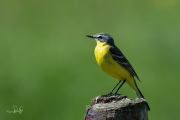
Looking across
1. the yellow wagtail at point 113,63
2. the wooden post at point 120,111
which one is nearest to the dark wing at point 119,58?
the yellow wagtail at point 113,63

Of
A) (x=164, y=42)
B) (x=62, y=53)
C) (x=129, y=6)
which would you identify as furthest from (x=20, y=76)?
(x=129, y=6)

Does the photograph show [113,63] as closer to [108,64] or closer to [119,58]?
[108,64]

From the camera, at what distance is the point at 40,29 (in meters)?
12.8

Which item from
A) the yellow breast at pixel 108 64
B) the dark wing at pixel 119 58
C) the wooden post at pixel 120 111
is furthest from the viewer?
the dark wing at pixel 119 58

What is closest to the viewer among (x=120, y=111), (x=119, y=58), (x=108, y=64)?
(x=120, y=111)

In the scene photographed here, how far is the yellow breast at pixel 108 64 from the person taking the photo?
6.72 m

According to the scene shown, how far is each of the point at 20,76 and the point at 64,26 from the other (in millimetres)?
3582

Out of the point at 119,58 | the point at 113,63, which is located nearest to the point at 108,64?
the point at 113,63

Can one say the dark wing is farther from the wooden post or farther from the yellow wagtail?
the wooden post

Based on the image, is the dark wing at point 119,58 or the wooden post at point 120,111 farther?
the dark wing at point 119,58

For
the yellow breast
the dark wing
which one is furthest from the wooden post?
the dark wing

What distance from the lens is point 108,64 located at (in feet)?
22.0

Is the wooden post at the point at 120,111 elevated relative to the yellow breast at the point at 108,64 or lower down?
lower down

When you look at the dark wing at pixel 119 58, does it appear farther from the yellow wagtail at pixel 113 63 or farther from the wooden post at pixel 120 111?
the wooden post at pixel 120 111
